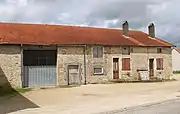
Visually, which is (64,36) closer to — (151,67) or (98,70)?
(98,70)

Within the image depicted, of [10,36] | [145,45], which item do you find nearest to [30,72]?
[10,36]

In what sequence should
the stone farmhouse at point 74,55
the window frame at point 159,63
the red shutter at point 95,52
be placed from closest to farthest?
the stone farmhouse at point 74,55 → the red shutter at point 95,52 → the window frame at point 159,63

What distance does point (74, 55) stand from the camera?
31156 mm

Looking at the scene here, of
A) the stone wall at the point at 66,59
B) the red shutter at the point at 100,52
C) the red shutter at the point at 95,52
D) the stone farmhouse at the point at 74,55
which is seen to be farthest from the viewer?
the red shutter at the point at 100,52

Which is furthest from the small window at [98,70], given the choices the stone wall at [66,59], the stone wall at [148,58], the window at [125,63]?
the stone wall at [148,58]

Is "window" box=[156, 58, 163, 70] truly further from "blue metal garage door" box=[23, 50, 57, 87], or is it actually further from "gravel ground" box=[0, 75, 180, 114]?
"gravel ground" box=[0, 75, 180, 114]

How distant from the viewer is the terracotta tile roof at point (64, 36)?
98.3ft

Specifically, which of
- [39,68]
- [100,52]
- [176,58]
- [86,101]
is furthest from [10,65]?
[176,58]

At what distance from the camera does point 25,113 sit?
13695mm

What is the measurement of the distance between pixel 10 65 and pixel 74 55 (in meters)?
6.22

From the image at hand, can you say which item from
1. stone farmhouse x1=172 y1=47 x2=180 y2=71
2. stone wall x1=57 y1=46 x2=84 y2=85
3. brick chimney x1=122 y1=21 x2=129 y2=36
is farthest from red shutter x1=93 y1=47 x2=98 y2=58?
stone farmhouse x1=172 y1=47 x2=180 y2=71

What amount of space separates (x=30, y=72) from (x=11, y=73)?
1758 millimetres

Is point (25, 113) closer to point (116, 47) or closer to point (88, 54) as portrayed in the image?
point (88, 54)

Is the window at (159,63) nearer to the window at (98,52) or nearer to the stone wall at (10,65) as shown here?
the window at (98,52)
